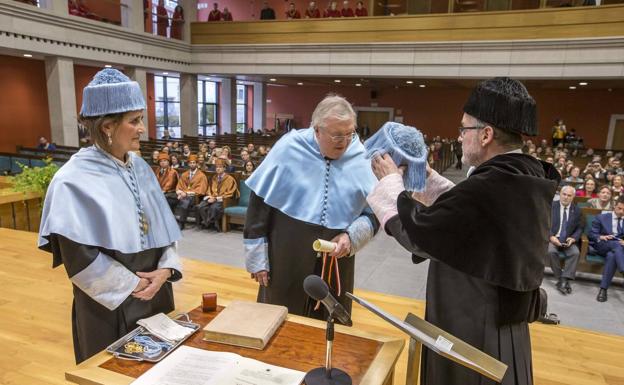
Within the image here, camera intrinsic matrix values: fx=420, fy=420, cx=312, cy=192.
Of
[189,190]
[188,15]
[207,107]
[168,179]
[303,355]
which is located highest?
[188,15]

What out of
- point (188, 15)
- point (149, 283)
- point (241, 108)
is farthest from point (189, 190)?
point (241, 108)

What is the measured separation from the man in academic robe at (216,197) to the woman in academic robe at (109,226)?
204 inches

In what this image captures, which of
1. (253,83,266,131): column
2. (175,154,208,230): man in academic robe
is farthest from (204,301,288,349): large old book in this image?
(253,83,266,131): column

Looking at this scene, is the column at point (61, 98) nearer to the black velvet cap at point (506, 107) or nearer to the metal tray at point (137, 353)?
the metal tray at point (137, 353)

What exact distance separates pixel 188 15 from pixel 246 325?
48.8ft

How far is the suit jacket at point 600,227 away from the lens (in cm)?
502

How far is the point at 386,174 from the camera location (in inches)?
56.0

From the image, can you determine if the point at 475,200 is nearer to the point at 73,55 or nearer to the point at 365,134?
the point at 73,55

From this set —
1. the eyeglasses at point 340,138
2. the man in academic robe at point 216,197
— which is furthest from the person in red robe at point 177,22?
the eyeglasses at point 340,138

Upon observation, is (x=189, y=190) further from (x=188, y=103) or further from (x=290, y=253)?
(x=188, y=103)

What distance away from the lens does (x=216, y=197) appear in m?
7.02

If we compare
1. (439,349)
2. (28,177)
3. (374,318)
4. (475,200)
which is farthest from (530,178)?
(28,177)

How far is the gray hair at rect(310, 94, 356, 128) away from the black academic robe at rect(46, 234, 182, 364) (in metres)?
0.92

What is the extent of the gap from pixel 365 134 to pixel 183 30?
8581 mm
